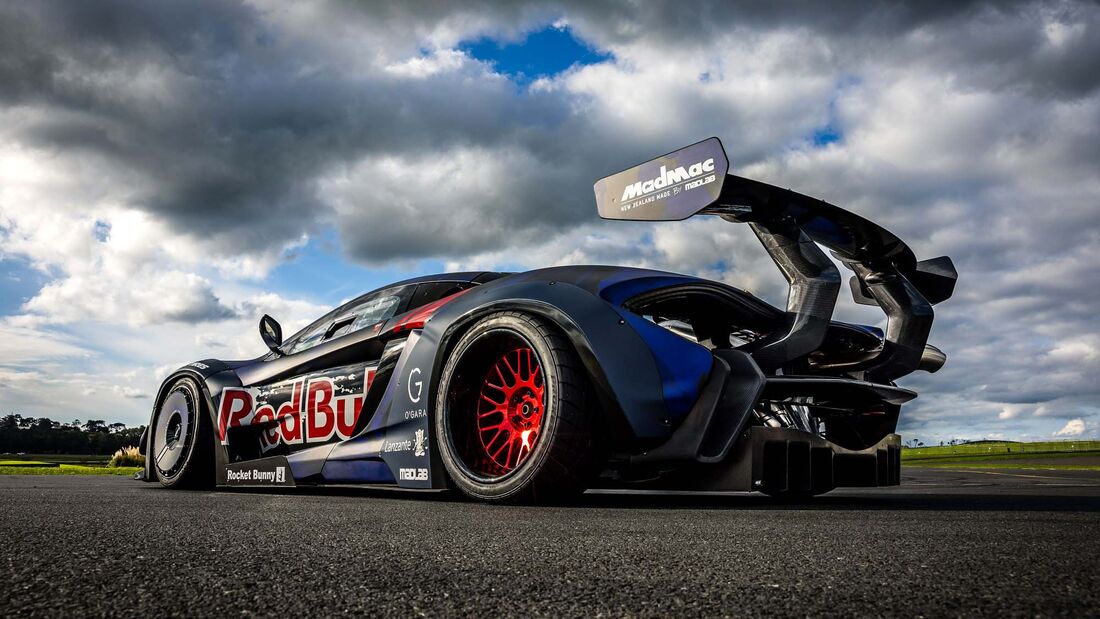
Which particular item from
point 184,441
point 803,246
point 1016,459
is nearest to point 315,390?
point 184,441

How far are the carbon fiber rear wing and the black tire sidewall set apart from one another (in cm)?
77

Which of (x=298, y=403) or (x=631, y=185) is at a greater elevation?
(x=631, y=185)

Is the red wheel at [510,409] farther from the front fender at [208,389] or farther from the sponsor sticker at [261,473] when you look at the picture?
the front fender at [208,389]

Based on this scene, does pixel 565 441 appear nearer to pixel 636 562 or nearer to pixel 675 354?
pixel 675 354

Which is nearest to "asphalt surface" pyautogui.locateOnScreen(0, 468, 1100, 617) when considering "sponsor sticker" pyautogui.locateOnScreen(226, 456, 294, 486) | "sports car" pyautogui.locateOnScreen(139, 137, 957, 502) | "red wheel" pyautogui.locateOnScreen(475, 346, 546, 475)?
"sports car" pyautogui.locateOnScreen(139, 137, 957, 502)

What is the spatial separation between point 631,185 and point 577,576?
2.59 metres

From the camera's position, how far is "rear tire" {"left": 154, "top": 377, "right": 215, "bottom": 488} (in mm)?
5539

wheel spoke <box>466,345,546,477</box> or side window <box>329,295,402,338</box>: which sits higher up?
side window <box>329,295,402,338</box>

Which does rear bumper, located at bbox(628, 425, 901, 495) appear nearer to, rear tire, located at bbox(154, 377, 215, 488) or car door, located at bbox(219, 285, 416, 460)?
car door, located at bbox(219, 285, 416, 460)

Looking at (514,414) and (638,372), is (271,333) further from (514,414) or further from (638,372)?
(638,372)

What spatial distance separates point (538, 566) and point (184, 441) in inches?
189

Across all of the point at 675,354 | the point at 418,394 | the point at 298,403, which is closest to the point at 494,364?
the point at 418,394

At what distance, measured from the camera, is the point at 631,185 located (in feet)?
12.4

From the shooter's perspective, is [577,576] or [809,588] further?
[577,576]
